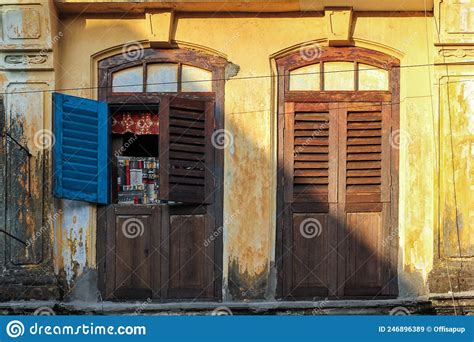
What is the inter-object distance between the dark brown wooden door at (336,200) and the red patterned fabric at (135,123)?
4.63 feet

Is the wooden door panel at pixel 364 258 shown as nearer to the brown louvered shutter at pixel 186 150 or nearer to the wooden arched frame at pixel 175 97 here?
the wooden arched frame at pixel 175 97

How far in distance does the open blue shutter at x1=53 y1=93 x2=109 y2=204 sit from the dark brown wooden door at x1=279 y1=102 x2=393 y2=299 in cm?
193

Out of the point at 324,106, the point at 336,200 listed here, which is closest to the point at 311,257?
the point at 336,200

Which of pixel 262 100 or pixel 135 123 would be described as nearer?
pixel 262 100

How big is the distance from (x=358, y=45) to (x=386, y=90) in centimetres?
57

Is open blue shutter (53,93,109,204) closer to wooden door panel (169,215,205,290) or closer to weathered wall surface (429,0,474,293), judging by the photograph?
wooden door panel (169,215,205,290)

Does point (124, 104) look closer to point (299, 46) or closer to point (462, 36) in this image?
point (299, 46)

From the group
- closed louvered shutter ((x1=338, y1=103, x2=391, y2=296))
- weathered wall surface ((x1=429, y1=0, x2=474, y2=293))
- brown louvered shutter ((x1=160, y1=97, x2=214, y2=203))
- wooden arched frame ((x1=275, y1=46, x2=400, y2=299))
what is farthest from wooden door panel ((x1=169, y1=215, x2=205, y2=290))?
weathered wall surface ((x1=429, y1=0, x2=474, y2=293))

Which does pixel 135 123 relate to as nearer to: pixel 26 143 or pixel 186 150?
pixel 186 150

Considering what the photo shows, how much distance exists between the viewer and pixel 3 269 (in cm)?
1549

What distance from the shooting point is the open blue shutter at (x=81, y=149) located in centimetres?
1549

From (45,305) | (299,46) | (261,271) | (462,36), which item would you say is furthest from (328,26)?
(45,305)

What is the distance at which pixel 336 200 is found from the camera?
15.6m

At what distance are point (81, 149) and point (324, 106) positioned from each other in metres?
2.63
